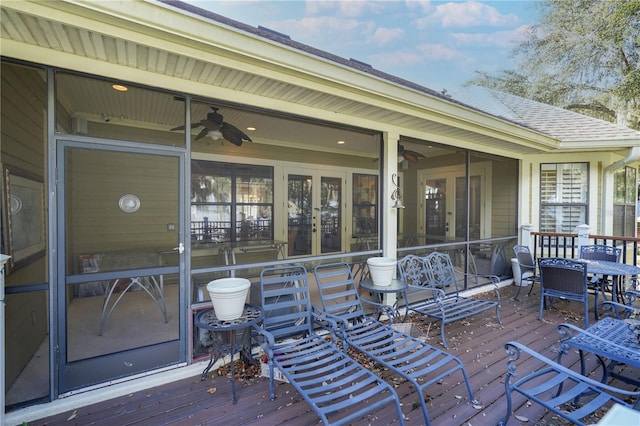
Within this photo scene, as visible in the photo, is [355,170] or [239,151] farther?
[355,170]

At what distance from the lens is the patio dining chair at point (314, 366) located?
1869 mm

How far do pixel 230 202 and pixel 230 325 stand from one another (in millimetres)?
3841

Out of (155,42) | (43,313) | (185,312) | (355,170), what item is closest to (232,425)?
(185,312)

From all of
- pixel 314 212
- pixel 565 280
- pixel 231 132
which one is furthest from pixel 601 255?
pixel 231 132

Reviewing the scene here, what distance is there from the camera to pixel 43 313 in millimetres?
2500

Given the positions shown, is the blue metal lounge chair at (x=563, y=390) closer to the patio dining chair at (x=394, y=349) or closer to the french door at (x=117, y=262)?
the patio dining chair at (x=394, y=349)

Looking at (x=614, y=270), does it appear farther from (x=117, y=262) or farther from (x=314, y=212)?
(x=117, y=262)

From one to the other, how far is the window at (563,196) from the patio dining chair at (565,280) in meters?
2.75

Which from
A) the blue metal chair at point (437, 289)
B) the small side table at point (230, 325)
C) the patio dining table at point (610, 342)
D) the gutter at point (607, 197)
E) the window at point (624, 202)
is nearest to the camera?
the patio dining table at point (610, 342)

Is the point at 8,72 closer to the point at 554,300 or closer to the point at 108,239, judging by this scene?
the point at 108,239

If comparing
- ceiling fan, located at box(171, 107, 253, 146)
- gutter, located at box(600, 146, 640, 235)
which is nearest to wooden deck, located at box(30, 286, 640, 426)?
ceiling fan, located at box(171, 107, 253, 146)

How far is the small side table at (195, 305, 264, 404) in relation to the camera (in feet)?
7.77

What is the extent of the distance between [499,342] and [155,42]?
4.24 metres

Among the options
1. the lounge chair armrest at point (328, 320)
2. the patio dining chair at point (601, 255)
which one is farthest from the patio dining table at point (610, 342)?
the patio dining chair at point (601, 255)
